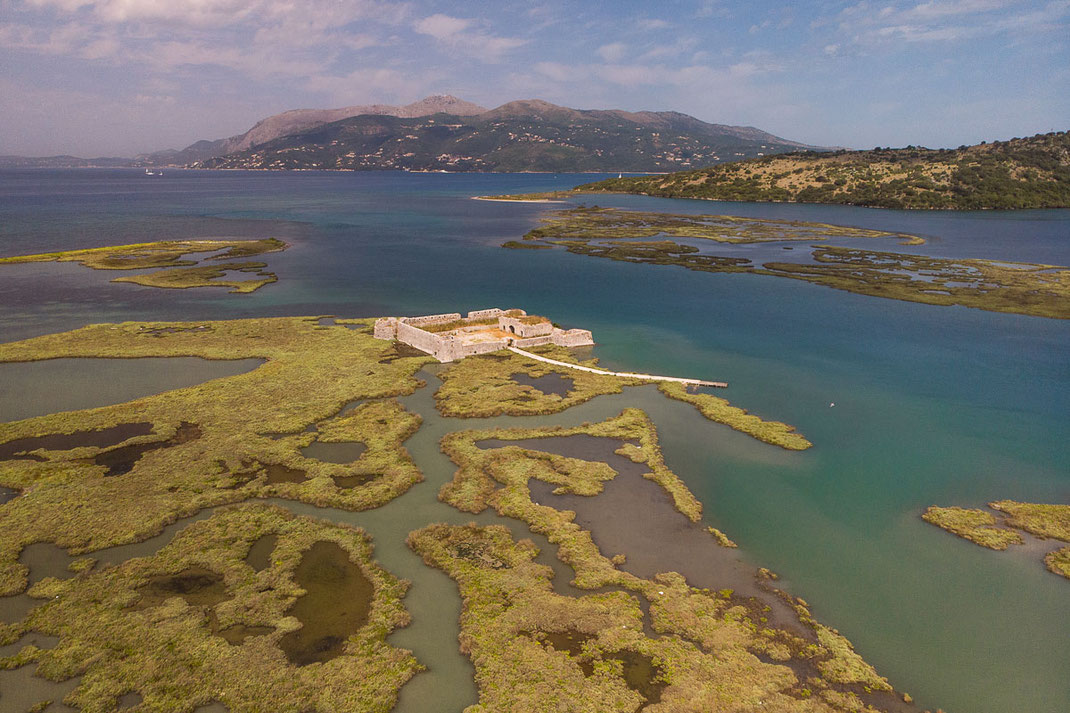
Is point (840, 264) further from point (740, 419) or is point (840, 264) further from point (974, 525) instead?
point (974, 525)

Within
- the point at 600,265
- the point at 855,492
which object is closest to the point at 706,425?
the point at 855,492

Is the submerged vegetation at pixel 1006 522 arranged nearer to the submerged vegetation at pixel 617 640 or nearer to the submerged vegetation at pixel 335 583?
the submerged vegetation at pixel 335 583

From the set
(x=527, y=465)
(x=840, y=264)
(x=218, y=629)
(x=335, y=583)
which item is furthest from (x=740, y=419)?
(x=840, y=264)

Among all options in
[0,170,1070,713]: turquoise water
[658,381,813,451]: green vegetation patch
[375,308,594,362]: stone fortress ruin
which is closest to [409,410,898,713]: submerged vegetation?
[0,170,1070,713]: turquoise water

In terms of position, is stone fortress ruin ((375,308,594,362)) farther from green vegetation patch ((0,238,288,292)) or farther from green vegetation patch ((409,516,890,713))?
green vegetation patch ((0,238,288,292))

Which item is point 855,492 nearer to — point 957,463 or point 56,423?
point 957,463

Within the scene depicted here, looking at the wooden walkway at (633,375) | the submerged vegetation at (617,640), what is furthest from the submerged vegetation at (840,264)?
the submerged vegetation at (617,640)
